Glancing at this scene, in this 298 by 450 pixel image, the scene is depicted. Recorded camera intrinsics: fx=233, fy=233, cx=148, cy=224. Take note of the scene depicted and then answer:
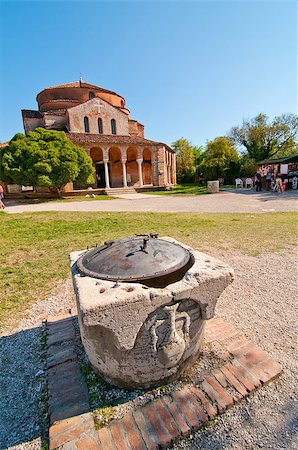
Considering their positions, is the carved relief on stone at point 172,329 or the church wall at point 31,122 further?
the church wall at point 31,122

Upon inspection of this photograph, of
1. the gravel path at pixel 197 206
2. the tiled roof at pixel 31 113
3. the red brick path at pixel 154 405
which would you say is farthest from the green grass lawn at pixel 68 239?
the tiled roof at pixel 31 113

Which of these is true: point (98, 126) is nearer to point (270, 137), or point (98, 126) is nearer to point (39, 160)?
point (39, 160)

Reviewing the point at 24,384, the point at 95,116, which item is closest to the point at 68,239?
the point at 24,384

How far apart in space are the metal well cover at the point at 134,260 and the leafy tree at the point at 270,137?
1379 inches

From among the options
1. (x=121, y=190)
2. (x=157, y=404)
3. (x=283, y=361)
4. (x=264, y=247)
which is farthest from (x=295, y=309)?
(x=121, y=190)

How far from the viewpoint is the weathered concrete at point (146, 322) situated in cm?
157

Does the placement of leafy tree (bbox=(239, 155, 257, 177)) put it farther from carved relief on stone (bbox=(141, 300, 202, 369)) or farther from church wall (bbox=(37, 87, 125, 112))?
carved relief on stone (bbox=(141, 300, 202, 369))

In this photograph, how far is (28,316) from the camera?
3084mm

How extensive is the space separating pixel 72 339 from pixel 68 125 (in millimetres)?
28208

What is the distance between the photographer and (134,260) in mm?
1978

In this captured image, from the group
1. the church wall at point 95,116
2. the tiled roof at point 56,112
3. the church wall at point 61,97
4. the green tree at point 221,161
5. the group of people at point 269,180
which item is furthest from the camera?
the green tree at point 221,161

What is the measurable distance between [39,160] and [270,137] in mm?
30486

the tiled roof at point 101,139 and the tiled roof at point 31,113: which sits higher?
the tiled roof at point 31,113

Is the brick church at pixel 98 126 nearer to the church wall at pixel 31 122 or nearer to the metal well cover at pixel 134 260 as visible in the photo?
the church wall at pixel 31 122
